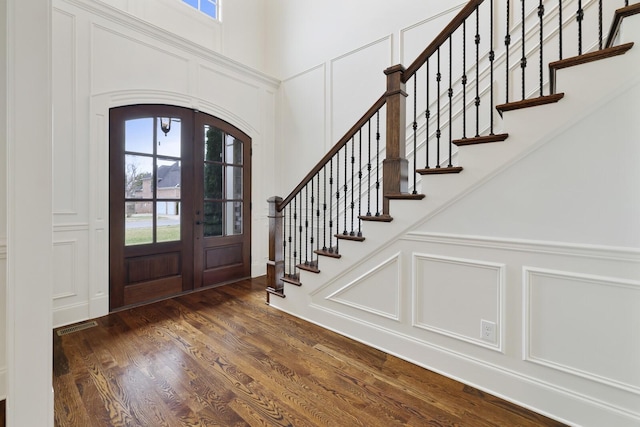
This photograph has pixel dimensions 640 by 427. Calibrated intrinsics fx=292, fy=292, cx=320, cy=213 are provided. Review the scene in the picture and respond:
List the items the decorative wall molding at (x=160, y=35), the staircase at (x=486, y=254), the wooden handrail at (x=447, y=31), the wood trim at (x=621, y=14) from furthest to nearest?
the decorative wall molding at (x=160, y=35) < the wooden handrail at (x=447, y=31) < the staircase at (x=486, y=254) < the wood trim at (x=621, y=14)

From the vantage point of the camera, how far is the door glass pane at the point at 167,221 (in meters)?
3.45

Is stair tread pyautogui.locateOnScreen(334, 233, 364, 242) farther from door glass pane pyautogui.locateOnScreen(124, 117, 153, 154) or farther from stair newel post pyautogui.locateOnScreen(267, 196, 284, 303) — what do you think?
door glass pane pyautogui.locateOnScreen(124, 117, 153, 154)

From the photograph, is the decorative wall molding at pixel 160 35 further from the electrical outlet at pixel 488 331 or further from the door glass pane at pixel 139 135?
the electrical outlet at pixel 488 331

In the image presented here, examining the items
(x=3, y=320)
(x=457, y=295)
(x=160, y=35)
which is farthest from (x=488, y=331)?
(x=160, y=35)

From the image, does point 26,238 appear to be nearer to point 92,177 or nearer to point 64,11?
point 92,177

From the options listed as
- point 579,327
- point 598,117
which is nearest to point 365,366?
point 579,327

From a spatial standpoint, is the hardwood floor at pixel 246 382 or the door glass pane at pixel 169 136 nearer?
the hardwood floor at pixel 246 382

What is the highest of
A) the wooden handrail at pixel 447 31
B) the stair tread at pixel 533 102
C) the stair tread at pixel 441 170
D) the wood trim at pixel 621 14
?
the wooden handrail at pixel 447 31

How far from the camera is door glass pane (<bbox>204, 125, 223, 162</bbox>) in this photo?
3874 millimetres

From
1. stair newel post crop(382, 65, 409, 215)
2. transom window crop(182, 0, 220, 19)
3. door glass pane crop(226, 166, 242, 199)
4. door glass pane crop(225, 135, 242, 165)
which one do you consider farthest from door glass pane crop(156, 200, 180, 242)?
transom window crop(182, 0, 220, 19)

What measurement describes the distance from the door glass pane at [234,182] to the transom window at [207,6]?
2222mm

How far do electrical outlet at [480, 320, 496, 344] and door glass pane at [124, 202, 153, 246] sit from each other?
3.39 meters

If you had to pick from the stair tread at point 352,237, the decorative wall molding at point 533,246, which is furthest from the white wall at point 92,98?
the decorative wall molding at point 533,246

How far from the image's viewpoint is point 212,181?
394 cm
